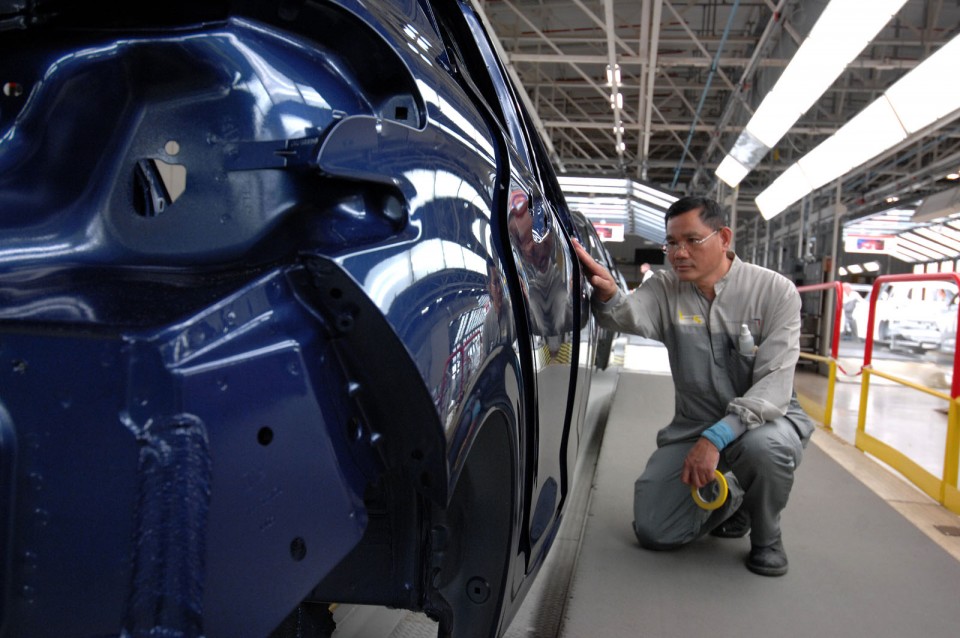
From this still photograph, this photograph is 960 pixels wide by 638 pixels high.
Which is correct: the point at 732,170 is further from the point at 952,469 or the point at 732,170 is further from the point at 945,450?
the point at 952,469

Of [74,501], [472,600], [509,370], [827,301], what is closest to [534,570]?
[472,600]

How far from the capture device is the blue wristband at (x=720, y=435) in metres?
2.16

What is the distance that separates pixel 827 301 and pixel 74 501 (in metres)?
9.20

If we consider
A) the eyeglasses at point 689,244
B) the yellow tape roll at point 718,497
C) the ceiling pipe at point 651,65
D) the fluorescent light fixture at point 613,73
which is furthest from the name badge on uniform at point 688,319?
the fluorescent light fixture at point 613,73

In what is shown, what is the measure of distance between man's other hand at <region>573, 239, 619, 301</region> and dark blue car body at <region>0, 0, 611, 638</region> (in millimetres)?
1313

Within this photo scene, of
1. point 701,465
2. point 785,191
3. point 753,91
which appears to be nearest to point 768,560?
point 701,465

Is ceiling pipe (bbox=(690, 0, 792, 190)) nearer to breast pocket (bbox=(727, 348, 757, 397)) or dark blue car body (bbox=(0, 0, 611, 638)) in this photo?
breast pocket (bbox=(727, 348, 757, 397))

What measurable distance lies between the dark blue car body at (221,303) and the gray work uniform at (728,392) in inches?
58.4

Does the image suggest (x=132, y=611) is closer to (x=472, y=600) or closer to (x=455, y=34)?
(x=472, y=600)

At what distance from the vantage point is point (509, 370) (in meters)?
1.20

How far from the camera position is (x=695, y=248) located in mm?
2381

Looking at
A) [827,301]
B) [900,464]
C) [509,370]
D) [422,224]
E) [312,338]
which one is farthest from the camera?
[827,301]

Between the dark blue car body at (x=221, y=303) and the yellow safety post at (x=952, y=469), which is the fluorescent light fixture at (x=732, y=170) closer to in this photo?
the yellow safety post at (x=952, y=469)

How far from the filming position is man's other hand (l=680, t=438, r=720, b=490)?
2.14m
